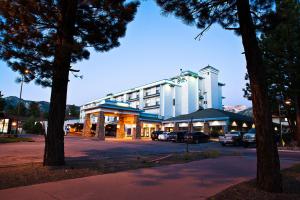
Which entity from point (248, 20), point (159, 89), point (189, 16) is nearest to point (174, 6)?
point (189, 16)

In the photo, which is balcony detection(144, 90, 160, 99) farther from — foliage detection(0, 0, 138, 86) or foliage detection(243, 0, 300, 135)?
foliage detection(0, 0, 138, 86)

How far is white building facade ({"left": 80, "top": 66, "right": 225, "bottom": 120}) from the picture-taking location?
61156mm

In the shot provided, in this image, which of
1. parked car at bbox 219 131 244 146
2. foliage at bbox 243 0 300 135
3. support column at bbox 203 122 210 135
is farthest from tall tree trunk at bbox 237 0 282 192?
support column at bbox 203 122 210 135

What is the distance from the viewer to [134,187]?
21.7 ft

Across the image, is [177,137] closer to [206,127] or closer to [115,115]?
[206,127]

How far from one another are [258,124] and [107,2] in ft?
23.3

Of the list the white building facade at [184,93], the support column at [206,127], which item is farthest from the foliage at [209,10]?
the white building facade at [184,93]

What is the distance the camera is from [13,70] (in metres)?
9.19

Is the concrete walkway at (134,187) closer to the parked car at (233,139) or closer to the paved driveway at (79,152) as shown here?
the paved driveway at (79,152)

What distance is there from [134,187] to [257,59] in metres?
4.88

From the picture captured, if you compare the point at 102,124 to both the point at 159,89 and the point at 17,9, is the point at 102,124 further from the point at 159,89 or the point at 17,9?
the point at 17,9

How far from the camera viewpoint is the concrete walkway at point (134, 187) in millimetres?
5681

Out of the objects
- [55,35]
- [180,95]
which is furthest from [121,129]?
[55,35]

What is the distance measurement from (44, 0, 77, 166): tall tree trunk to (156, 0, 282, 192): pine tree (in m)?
3.73
